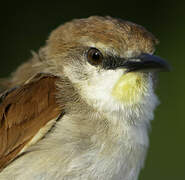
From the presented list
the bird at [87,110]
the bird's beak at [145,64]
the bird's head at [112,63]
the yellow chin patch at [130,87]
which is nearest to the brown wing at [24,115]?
Result: the bird at [87,110]

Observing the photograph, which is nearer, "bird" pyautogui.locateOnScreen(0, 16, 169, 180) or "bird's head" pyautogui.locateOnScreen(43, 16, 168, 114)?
"bird" pyautogui.locateOnScreen(0, 16, 169, 180)

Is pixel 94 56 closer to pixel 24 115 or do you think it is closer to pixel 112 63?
pixel 112 63

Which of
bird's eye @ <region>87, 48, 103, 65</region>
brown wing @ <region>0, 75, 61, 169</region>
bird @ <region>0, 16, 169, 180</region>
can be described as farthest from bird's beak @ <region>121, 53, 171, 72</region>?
brown wing @ <region>0, 75, 61, 169</region>

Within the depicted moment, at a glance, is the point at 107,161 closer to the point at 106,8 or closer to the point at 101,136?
the point at 101,136

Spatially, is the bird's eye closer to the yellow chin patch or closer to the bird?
the bird

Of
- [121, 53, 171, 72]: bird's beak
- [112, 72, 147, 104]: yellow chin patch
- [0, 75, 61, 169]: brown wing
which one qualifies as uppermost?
[121, 53, 171, 72]: bird's beak

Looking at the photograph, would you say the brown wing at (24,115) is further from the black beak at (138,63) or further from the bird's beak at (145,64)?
the bird's beak at (145,64)

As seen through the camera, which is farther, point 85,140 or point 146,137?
point 146,137

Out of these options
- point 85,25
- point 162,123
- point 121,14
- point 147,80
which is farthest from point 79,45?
point 121,14
